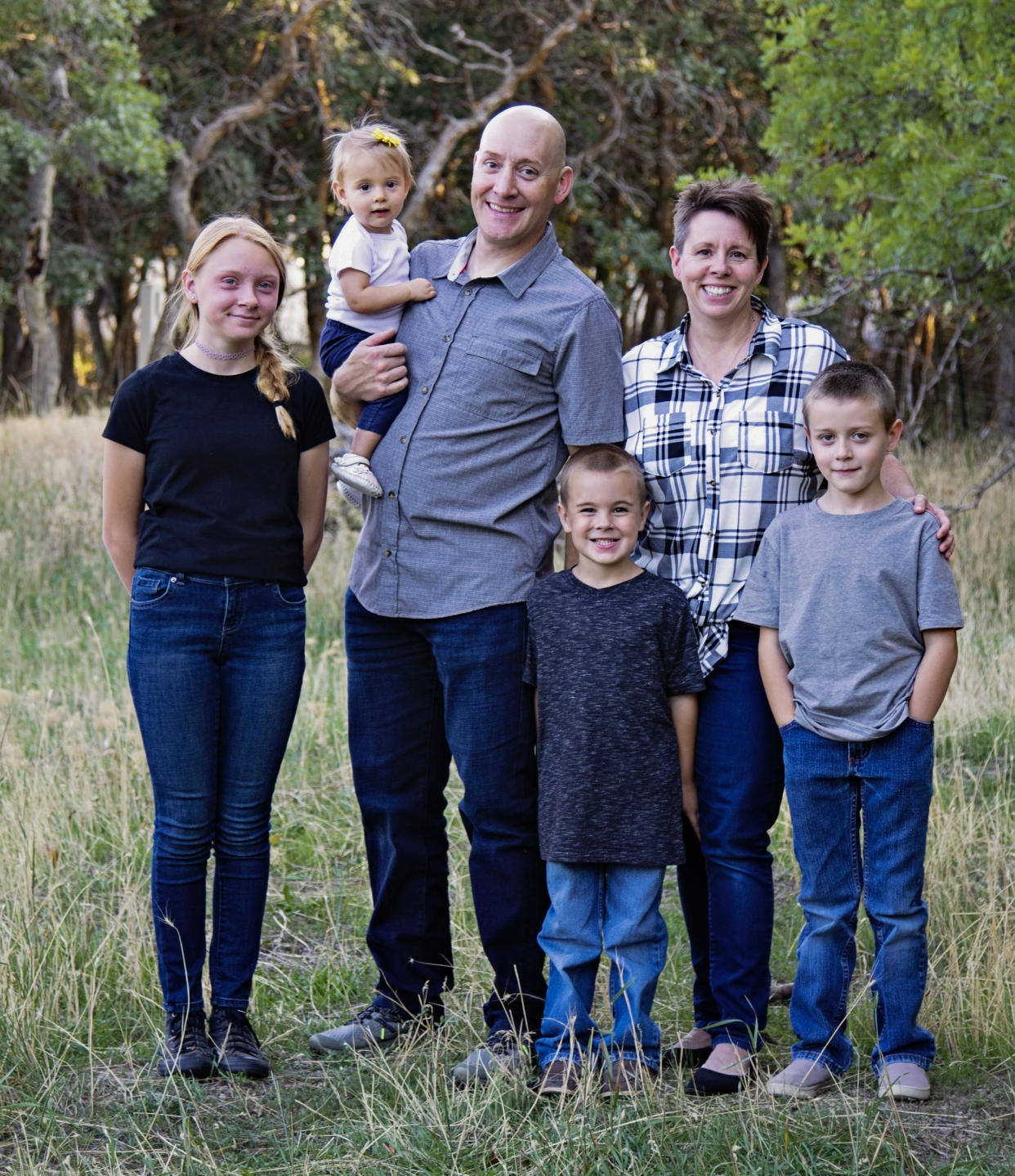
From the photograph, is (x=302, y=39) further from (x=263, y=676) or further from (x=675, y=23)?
(x=263, y=676)

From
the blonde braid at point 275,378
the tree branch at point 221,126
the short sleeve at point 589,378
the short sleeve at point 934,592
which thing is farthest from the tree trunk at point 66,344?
the short sleeve at point 934,592

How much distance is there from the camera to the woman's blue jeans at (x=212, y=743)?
3.32 metres

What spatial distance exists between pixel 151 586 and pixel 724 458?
4.64 ft

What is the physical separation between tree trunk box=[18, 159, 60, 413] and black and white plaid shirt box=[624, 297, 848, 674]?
1468 centimetres

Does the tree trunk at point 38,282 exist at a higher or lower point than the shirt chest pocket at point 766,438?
higher

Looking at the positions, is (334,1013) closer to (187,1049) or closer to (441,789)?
(187,1049)

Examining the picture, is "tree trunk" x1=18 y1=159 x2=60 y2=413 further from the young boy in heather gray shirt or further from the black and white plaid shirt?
the young boy in heather gray shirt

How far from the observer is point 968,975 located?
12.3 feet

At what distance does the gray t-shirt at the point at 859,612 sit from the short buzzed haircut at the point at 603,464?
39 centimetres

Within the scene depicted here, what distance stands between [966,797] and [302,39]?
48.7 feet

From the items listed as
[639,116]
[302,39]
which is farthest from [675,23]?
[302,39]

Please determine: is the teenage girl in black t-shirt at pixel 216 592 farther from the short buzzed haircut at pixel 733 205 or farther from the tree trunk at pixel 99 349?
the tree trunk at pixel 99 349

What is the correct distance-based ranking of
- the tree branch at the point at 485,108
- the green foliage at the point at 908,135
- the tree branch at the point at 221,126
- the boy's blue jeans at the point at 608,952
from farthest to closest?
the tree branch at the point at 485,108 → the tree branch at the point at 221,126 → the green foliage at the point at 908,135 → the boy's blue jeans at the point at 608,952

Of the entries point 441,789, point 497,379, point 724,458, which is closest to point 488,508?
point 497,379
